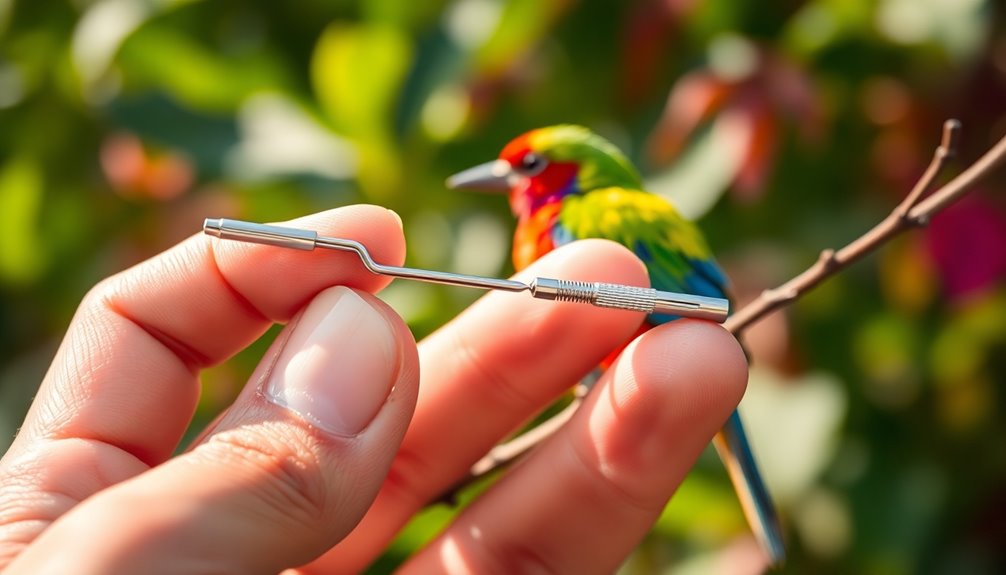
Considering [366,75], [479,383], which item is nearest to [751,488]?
[479,383]

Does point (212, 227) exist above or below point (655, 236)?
above

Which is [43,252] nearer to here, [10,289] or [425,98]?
[10,289]

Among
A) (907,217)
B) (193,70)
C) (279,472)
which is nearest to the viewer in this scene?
(279,472)

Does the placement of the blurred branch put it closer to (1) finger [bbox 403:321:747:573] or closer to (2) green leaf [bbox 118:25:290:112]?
(1) finger [bbox 403:321:747:573]

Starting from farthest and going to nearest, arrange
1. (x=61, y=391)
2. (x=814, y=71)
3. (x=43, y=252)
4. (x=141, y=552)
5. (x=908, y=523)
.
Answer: (x=43, y=252)
(x=814, y=71)
(x=908, y=523)
(x=61, y=391)
(x=141, y=552)

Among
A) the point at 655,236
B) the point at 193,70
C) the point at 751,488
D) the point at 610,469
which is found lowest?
the point at 751,488

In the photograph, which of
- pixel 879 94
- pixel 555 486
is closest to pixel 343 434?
pixel 555 486

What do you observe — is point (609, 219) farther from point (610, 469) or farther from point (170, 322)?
point (170, 322)
